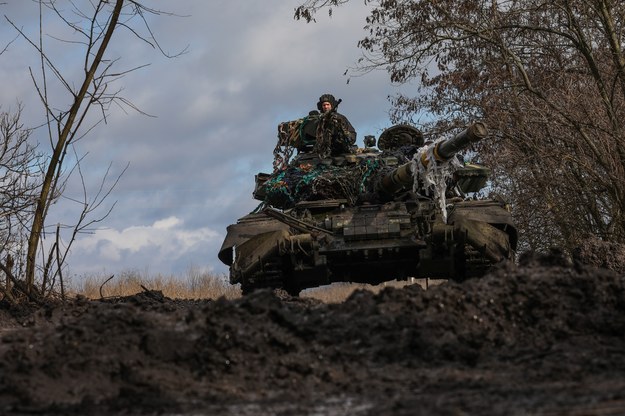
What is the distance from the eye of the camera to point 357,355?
646 centimetres

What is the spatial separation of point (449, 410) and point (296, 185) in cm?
969

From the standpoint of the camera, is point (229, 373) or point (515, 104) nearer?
point (229, 373)

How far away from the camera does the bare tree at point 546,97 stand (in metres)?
18.0

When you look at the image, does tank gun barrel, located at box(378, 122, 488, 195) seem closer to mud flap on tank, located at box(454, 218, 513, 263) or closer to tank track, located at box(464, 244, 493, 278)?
mud flap on tank, located at box(454, 218, 513, 263)

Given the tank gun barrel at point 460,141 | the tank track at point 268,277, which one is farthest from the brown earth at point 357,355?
the tank track at point 268,277

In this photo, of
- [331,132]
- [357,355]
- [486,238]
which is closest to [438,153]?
[486,238]

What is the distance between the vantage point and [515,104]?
64.7ft

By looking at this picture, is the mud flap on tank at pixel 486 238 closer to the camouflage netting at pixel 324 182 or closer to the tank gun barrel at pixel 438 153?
the tank gun barrel at pixel 438 153

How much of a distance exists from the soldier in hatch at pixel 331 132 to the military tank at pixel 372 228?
1.37ft

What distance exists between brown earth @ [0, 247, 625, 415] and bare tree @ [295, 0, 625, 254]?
1058cm

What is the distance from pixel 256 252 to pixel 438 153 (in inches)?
98.9

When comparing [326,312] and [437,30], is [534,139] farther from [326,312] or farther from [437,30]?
[326,312]

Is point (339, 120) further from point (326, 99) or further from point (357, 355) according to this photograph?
point (357, 355)

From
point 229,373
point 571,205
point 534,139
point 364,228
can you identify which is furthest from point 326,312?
point 571,205
